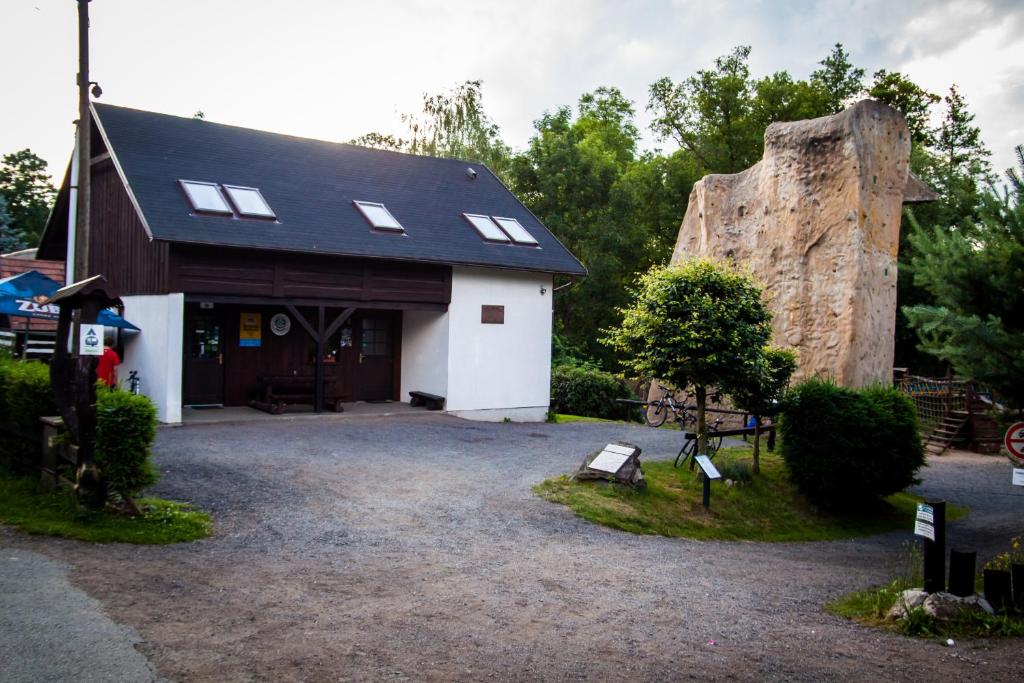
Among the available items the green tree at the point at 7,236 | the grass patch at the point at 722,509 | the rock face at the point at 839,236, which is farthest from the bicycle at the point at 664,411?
the green tree at the point at 7,236

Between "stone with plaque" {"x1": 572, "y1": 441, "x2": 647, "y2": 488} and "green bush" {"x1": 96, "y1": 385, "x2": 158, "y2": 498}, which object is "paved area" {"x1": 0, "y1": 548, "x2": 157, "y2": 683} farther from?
"stone with plaque" {"x1": 572, "y1": 441, "x2": 647, "y2": 488}

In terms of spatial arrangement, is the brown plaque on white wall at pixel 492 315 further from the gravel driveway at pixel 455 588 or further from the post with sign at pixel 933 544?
the post with sign at pixel 933 544

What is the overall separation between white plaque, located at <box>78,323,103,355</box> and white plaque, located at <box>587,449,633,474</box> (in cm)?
698

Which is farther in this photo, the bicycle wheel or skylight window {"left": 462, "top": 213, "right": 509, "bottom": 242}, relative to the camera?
the bicycle wheel

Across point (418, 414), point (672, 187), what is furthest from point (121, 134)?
point (672, 187)

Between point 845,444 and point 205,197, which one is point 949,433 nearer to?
point 845,444

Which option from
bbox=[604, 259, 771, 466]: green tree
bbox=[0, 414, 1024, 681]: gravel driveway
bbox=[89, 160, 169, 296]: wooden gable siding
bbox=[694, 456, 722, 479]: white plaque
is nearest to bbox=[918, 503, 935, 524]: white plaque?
bbox=[0, 414, 1024, 681]: gravel driveway

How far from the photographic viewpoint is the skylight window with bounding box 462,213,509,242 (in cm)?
2028

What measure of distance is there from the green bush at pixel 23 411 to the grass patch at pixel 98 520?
0.71 metres

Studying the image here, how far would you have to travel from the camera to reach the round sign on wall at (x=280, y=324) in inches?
738

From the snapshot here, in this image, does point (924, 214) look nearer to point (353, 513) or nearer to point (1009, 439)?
point (1009, 439)

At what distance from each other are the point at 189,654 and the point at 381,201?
15.6 m

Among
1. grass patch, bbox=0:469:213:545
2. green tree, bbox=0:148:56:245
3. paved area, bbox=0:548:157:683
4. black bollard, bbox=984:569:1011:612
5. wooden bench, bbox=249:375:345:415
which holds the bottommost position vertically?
black bollard, bbox=984:569:1011:612

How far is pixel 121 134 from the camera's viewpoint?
17422mm
